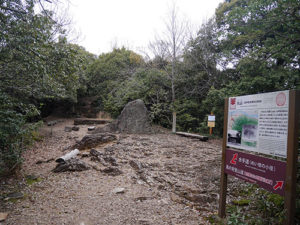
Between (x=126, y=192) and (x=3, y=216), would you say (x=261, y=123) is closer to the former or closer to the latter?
(x=126, y=192)

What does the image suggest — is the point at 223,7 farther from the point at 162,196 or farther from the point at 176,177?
the point at 162,196

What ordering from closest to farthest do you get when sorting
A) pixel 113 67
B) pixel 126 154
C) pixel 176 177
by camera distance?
pixel 176 177 → pixel 126 154 → pixel 113 67

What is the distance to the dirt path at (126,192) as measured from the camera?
11.0 feet

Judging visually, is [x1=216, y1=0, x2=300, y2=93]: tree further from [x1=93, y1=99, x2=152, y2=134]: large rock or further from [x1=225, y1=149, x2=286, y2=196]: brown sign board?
[x1=93, y1=99, x2=152, y2=134]: large rock

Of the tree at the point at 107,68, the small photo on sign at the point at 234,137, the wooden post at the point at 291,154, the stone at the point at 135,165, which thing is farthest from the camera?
the tree at the point at 107,68

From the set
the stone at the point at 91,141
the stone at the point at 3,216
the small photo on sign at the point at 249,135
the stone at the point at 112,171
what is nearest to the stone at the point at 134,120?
the stone at the point at 91,141

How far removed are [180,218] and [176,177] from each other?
6.00 feet

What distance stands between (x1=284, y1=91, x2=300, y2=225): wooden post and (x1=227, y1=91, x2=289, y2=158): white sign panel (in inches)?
2.0

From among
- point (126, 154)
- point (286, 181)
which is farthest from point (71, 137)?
point (286, 181)

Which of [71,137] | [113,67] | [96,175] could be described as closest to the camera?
[96,175]

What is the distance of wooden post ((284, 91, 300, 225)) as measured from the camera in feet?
7.30

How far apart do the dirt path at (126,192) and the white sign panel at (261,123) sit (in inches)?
58.7

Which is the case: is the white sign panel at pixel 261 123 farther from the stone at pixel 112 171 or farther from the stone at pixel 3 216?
the stone at pixel 3 216

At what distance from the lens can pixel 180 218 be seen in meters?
3.26
